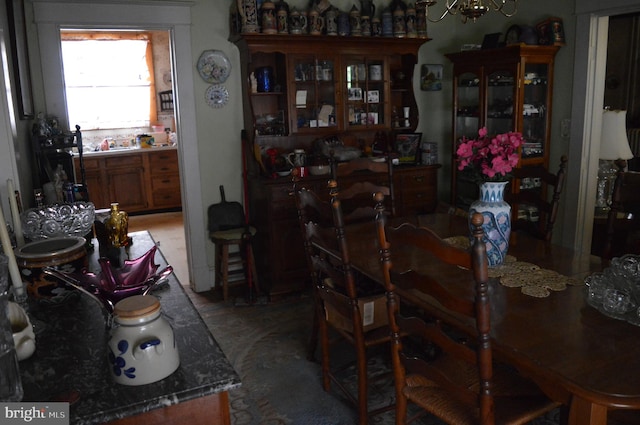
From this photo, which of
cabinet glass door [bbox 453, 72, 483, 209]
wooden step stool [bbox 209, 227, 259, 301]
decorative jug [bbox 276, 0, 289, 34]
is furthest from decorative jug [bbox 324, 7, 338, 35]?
wooden step stool [bbox 209, 227, 259, 301]

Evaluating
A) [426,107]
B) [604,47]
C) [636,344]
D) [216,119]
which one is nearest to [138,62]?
[216,119]

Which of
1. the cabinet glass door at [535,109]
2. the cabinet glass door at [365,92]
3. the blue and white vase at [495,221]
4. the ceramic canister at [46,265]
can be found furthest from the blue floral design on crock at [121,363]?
the cabinet glass door at [535,109]

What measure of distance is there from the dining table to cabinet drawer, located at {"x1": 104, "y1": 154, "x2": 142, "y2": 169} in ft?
16.9

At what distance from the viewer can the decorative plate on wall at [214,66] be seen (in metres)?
3.96

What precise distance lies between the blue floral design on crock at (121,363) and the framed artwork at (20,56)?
2218 mm

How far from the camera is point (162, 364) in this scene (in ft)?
3.59

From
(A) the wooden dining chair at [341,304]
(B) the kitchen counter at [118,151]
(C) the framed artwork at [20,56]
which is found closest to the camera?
(A) the wooden dining chair at [341,304]

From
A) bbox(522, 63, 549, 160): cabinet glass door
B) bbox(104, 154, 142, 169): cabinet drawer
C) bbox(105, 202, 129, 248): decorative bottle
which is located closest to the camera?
bbox(105, 202, 129, 248): decorative bottle

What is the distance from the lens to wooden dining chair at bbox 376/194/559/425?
1443 mm

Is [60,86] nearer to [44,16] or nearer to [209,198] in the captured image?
[44,16]

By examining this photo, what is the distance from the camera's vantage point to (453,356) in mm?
1626

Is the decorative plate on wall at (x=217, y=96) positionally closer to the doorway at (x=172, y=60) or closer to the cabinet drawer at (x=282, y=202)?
the doorway at (x=172, y=60)

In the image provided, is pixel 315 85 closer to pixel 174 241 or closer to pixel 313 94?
pixel 313 94

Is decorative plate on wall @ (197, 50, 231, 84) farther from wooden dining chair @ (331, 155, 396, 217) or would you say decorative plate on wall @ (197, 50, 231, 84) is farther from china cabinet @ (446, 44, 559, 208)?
china cabinet @ (446, 44, 559, 208)
